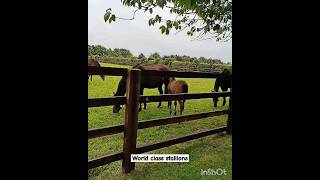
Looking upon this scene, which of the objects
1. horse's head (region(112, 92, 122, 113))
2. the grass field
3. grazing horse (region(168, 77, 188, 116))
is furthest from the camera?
grazing horse (region(168, 77, 188, 116))

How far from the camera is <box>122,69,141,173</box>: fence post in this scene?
2.21m

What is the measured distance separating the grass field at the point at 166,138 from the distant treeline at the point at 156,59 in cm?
12

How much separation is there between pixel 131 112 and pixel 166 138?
0.98ft

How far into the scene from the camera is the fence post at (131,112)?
2.21 meters

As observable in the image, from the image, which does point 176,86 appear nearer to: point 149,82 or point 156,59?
point 149,82

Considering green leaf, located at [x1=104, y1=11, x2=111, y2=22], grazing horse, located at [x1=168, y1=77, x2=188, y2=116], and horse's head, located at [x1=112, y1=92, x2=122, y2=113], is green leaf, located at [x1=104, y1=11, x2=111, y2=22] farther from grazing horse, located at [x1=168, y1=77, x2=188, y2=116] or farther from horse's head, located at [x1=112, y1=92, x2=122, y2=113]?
grazing horse, located at [x1=168, y1=77, x2=188, y2=116]

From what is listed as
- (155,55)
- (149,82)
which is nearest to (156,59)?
(155,55)

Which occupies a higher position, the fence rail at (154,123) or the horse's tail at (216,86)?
the horse's tail at (216,86)

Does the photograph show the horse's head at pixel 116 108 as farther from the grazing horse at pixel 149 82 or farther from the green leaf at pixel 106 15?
the green leaf at pixel 106 15

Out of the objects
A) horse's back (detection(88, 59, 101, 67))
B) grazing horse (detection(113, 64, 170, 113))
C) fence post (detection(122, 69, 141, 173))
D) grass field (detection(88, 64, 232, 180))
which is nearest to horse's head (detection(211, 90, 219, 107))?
grass field (detection(88, 64, 232, 180))

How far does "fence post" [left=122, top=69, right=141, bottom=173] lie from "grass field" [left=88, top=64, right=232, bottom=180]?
0.04 m

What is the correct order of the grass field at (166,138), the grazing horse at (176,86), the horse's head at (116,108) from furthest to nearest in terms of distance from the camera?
the grazing horse at (176,86) < the horse's head at (116,108) < the grass field at (166,138)

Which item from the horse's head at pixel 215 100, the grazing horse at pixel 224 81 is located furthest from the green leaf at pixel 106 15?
the horse's head at pixel 215 100
